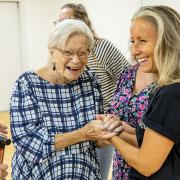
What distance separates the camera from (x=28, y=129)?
140 cm

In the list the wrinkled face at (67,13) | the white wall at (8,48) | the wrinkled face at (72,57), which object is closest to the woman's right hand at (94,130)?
the wrinkled face at (72,57)

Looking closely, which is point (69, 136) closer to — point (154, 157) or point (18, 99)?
point (18, 99)

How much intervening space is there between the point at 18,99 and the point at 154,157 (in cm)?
64

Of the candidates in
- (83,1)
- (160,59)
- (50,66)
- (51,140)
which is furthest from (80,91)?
(83,1)

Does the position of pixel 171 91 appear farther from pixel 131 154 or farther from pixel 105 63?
pixel 105 63

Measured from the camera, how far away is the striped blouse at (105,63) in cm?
216

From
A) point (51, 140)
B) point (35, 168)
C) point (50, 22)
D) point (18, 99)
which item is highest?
point (50, 22)

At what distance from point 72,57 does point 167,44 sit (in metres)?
0.45

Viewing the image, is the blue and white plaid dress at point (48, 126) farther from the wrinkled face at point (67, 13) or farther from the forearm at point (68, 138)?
the wrinkled face at point (67, 13)

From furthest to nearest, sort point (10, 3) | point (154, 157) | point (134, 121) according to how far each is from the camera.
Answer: point (10, 3) → point (134, 121) → point (154, 157)

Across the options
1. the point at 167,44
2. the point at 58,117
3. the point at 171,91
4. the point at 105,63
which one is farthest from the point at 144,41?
the point at 105,63

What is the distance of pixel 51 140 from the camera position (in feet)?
4.56

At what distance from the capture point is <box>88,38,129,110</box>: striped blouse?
216 centimetres

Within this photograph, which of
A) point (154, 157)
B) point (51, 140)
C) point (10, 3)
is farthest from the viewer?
point (10, 3)
